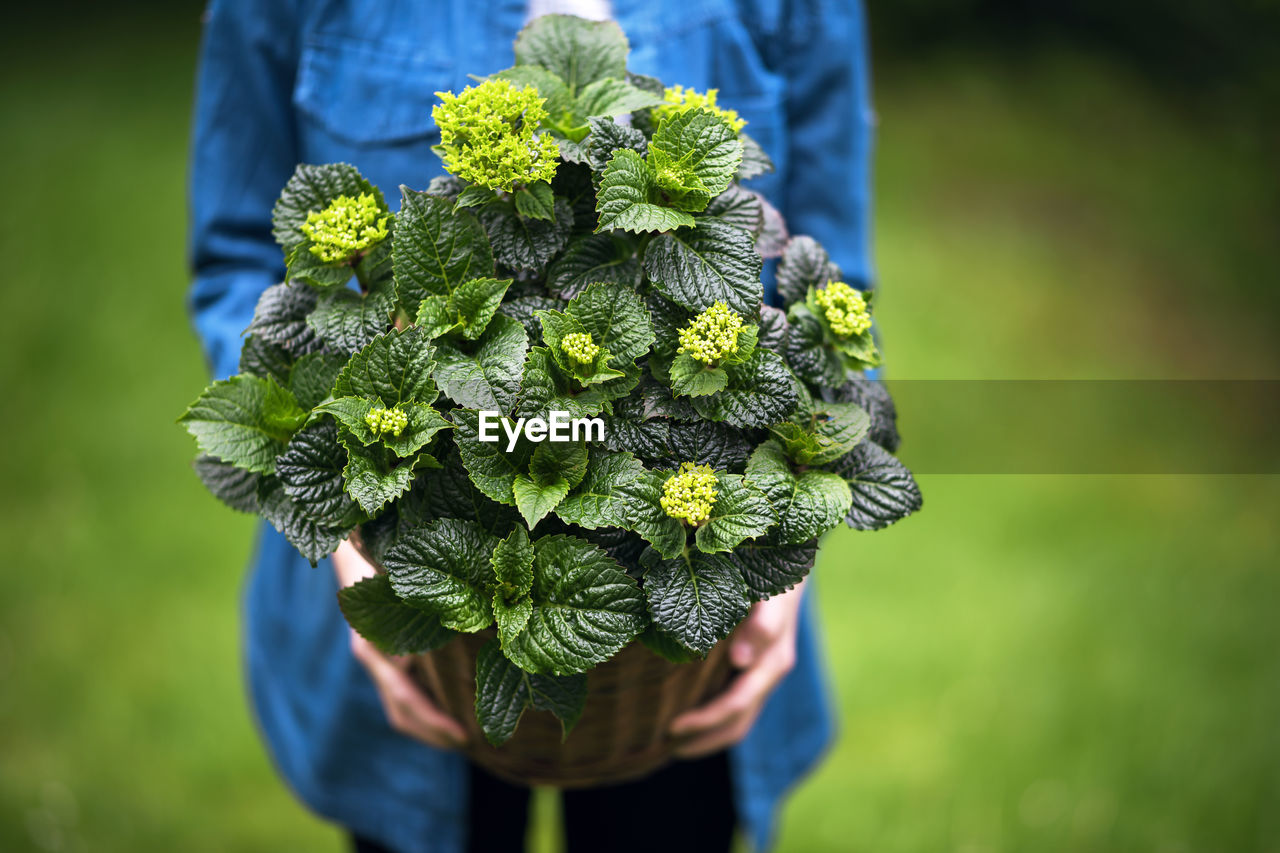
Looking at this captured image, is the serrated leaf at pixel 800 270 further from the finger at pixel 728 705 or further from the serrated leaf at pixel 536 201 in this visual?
the finger at pixel 728 705

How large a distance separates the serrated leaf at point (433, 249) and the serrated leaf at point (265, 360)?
0.10m

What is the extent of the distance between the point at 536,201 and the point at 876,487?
0.30 meters

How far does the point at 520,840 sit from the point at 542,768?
1.29ft

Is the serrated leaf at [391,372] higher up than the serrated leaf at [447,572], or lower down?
higher up

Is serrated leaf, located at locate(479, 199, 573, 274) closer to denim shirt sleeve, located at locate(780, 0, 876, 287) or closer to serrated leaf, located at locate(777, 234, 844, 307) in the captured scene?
serrated leaf, located at locate(777, 234, 844, 307)

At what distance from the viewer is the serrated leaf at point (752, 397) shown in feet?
2.03

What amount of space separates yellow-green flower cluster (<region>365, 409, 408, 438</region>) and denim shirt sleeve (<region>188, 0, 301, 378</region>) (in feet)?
1.11

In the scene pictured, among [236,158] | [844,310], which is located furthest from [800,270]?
[236,158]

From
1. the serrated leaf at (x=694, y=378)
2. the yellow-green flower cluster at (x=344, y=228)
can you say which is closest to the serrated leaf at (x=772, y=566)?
the serrated leaf at (x=694, y=378)

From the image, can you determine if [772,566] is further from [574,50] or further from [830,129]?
[830,129]

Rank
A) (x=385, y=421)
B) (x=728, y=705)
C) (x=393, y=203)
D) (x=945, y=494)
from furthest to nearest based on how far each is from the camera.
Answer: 1. (x=945, y=494)
2. (x=393, y=203)
3. (x=728, y=705)
4. (x=385, y=421)

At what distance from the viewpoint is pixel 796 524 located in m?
0.62

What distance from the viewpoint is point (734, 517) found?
0.60 metres

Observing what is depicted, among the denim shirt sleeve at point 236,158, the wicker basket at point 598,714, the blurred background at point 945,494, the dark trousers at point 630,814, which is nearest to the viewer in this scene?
the wicker basket at point 598,714
